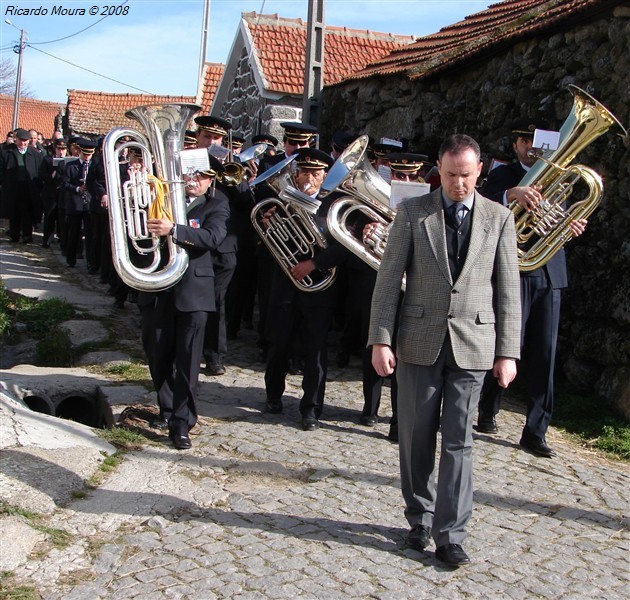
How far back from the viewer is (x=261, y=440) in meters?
5.78

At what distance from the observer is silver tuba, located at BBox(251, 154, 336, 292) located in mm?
6238

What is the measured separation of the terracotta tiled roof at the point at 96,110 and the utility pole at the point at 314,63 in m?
20.4

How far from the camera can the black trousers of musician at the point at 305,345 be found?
6152 millimetres

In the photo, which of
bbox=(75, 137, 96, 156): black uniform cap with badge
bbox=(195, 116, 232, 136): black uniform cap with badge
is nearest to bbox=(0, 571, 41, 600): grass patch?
bbox=(195, 116, 232, 136): black uniform cap with badge

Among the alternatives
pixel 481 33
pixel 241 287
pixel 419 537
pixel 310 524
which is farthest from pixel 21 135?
pixel 419 537

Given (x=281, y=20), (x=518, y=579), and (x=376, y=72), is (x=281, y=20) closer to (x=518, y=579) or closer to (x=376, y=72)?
(x=376, y=72)

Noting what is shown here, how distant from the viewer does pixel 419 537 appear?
13.7 feet

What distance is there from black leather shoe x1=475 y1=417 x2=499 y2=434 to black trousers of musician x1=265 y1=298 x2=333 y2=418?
117cm

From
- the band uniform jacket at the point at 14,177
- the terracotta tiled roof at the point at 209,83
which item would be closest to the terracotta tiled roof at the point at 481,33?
the band uniform jacket at the point at 14,177

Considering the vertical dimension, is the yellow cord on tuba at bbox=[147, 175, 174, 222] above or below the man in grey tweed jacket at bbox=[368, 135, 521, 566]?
above

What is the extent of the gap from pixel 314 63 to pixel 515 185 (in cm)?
585

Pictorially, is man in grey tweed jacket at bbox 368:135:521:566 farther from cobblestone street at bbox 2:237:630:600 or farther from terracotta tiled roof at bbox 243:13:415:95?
terracotta tiled roof at bbox 243:13:415:95

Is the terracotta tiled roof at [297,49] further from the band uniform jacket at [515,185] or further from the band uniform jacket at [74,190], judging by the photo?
the band uniform jacket at [515,185]

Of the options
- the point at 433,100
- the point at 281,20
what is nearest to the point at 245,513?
the point at 433,100
